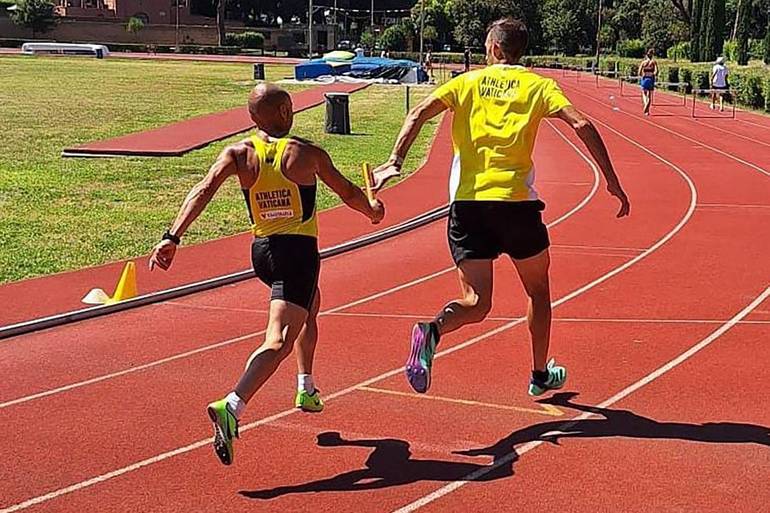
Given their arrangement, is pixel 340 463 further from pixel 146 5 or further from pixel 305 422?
pixel 146 5

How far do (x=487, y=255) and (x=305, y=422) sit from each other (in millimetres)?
1336

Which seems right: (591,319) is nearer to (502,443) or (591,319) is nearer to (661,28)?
(502,443)

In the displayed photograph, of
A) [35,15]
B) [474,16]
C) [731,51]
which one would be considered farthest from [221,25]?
[731,51]

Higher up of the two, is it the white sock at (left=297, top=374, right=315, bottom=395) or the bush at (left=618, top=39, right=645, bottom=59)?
the white sock at (left=297, top=374, right=315, bottom=395)

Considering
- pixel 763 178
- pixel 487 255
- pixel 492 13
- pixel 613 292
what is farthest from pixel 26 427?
pixel 492 13

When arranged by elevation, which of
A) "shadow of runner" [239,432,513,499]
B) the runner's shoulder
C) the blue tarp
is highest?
the runner's shoulder

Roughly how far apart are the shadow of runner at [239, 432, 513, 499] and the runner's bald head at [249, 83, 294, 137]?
1.66 m

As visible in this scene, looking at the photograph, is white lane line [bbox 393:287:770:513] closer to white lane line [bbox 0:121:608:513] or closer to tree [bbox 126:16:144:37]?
white lane line [bbox 0:121:608:513]

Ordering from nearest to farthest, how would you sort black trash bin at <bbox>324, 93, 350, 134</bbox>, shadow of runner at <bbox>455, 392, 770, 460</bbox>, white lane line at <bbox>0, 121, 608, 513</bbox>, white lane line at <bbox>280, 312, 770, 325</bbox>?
white lane line at <bbox>0, 121, 608, 513</bbox>, shadow of runner at <bbox>455, 392, 770, 460</bbox>, white lane line at <bbox>280, 312, 770, 325</bbox>, black trash bin at <bbox>324, 93, 350, 134</bbox>

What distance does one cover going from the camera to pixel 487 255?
18.1 ft

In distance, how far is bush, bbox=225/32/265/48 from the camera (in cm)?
10156

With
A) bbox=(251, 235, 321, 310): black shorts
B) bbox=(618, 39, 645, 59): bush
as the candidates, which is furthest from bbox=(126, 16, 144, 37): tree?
bbox=(251, 235, 321, 310): black shorts

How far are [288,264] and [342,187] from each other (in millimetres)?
516

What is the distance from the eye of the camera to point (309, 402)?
5.54m
